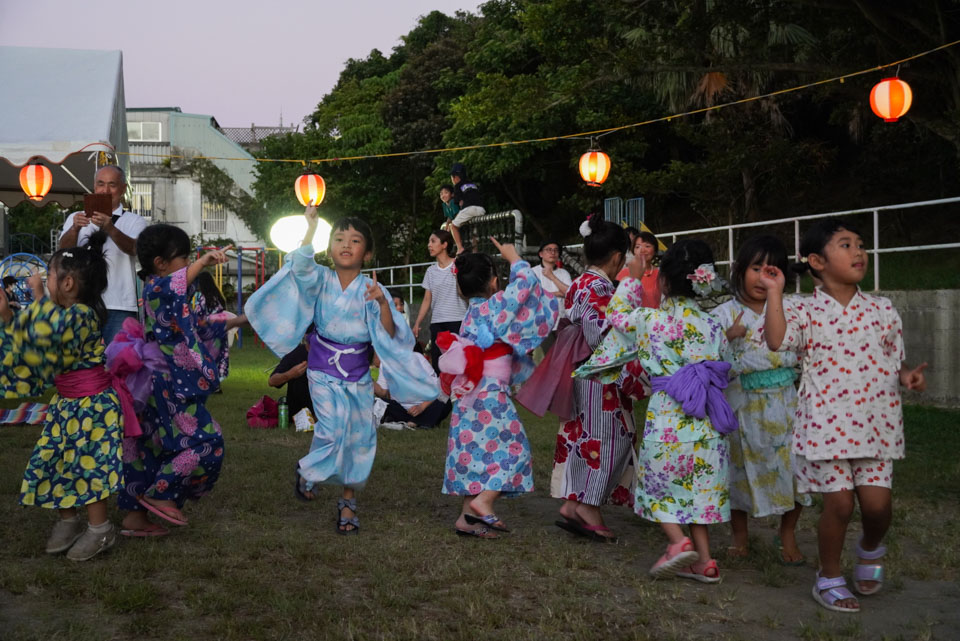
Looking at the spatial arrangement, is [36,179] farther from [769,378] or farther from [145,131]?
[145,131]

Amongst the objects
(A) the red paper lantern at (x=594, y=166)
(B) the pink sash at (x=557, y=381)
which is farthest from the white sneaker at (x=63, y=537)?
(A) the red paper lantern at (x=594, y=166)

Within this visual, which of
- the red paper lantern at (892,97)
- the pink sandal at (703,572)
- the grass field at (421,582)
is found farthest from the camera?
the red paper lantern at (892,97)

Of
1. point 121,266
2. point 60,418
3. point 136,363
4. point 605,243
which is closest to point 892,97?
point 605,243

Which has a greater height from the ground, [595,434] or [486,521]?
[595,434]

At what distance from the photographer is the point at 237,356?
63.8 feet

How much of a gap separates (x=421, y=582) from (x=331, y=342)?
1.60 m

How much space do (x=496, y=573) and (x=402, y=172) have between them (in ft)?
83.8

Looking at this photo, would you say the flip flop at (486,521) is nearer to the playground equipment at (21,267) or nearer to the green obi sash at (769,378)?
the green obi sash at (769,378)

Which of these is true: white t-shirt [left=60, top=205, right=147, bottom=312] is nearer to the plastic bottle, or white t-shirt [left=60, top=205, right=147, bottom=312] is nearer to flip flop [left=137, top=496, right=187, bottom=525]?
flip flop [left=137, top=496, right=187, bottom=525]

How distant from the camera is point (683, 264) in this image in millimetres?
4324

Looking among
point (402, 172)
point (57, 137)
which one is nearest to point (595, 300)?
point (57, 137)

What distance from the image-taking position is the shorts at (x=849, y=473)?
374 cm

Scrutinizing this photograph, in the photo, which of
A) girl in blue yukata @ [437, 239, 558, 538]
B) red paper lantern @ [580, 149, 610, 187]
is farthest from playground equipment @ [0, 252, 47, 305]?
girl in blue yukata @ [437, 239, 558, 538]

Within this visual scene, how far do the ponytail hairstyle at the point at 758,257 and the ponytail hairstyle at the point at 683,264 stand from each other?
10.5 inches
